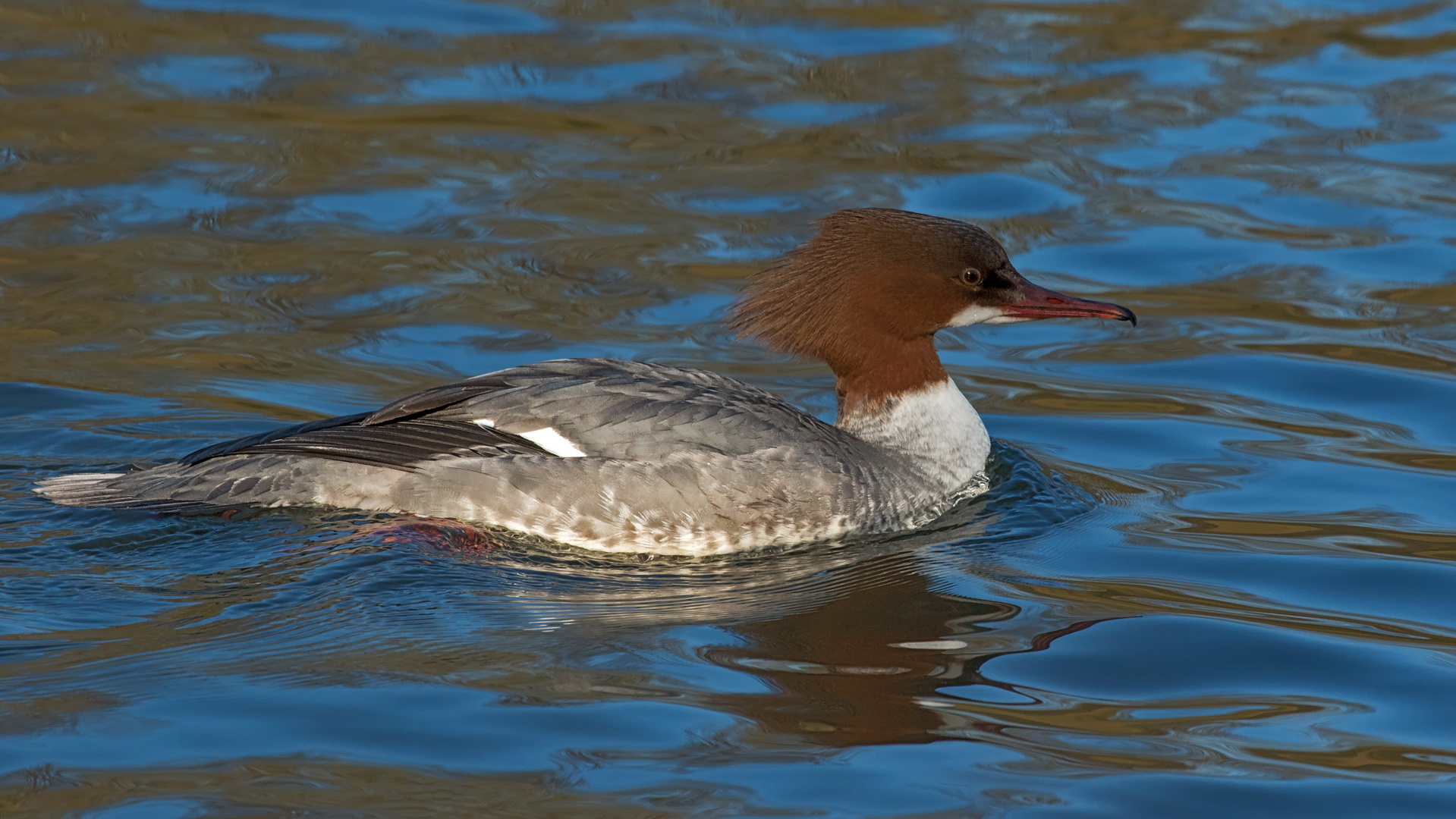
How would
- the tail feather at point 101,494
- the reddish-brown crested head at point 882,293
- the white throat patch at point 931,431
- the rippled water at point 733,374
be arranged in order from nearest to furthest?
the rippled water at point 733,374 → the tail feather at point 101,494 → the reddish-brown crested head at point 882,293 → the white throat patch at point 931,431

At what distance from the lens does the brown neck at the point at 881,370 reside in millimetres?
7379

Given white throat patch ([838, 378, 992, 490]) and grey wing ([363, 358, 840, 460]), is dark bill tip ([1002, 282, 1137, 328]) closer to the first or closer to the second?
Answer: white throat patch ([838, 378, 992, 490])

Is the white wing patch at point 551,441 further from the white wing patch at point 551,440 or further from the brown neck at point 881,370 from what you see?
the brown neck at point 881,370

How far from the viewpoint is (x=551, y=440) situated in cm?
670

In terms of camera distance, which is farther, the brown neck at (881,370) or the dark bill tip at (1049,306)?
the brown neck at (881,370)

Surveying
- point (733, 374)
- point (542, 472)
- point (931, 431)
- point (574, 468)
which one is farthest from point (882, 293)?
point (733, 374)

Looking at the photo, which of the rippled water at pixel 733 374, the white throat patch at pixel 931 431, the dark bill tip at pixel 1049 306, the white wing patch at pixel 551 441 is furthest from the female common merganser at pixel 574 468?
the dark bill tip at pixel 1049 306

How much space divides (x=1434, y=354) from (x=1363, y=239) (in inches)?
61.4

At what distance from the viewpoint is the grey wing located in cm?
669

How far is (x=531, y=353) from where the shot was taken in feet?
29.2

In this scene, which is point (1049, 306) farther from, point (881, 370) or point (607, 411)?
point (607, 411)

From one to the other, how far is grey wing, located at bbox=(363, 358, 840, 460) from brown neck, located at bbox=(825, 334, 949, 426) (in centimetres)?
62

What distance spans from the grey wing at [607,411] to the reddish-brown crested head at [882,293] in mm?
528

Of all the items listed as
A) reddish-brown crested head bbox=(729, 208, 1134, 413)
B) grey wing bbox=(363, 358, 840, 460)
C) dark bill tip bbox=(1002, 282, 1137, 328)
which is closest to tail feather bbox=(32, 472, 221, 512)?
grey wing bbox=(363, 358, 840, 460)
